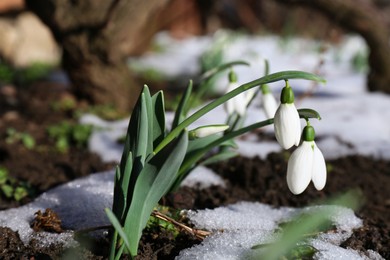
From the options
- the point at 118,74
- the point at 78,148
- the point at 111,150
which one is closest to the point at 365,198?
the point at 111,150

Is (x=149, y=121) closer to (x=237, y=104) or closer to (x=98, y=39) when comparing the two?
(x=237, y=104)

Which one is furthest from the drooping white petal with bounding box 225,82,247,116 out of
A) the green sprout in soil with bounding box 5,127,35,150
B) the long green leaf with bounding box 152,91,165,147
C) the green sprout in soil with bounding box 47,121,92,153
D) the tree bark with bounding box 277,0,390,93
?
the tree bark with bounding box 277,0,390,93

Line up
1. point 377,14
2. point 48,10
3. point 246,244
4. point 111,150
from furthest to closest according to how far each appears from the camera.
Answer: point 377,14 < point 48,10 < point 111,150 < point 246,244

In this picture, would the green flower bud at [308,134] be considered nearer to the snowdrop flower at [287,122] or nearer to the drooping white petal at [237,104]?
the snowdrop flower at [287,122]

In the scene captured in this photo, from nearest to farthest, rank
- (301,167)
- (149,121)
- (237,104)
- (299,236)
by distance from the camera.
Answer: (299,236), (301,167), (149,121), (237,104)

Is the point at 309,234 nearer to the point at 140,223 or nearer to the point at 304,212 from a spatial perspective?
the point at 304,212

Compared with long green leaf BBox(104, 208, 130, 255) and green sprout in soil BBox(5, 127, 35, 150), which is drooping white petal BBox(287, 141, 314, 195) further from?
green sprout in soil BBox(5, 127, 35, 150)

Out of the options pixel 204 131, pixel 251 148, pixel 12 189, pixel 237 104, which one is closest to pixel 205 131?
pixel 204 131
